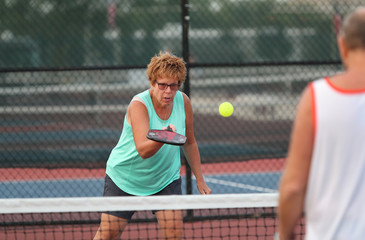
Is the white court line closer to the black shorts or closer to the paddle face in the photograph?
the black shorts

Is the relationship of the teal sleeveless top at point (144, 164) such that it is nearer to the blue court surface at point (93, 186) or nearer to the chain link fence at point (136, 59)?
the blue court surface at point (93, 186)

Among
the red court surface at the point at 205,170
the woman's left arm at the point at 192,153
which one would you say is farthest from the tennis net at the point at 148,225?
the red court surface at the point at 205,170

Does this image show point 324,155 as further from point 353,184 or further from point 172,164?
point 172,164

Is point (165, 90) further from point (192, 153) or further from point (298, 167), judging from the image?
point (298, 167)

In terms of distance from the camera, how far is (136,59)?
43.5ft

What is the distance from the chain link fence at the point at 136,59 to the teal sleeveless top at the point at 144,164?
578 cm

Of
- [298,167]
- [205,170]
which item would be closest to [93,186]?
[205,170]

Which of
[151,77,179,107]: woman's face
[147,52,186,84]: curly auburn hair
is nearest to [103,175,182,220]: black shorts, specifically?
[151,77,179,107]: woman's face

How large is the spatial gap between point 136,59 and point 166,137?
34.6ft

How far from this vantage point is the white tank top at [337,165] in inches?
64.9

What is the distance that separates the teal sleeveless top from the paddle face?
1.13 ft

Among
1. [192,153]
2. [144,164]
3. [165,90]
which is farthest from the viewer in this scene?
[192,153]

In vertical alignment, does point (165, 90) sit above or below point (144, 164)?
above

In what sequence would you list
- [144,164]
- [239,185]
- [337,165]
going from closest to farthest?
[337,165]
[144,164]
[239,185]
